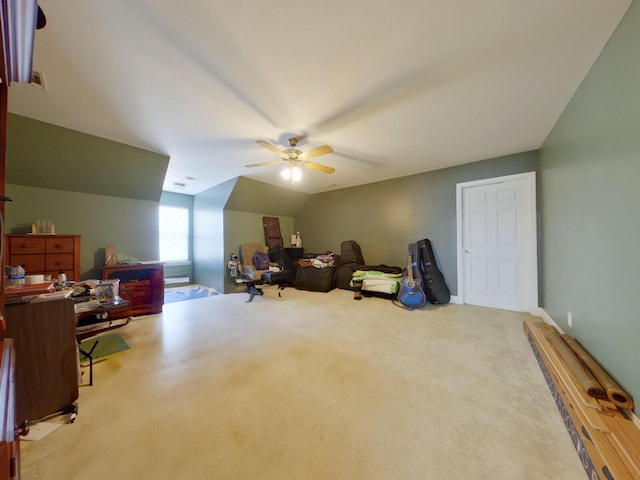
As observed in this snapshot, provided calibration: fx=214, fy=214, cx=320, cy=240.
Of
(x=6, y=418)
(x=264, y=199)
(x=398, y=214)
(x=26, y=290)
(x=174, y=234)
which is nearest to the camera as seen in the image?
(x=6, y=418)

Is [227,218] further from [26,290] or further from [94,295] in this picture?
[26,290]

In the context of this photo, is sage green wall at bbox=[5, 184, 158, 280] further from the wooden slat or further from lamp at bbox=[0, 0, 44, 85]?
the wooden slat

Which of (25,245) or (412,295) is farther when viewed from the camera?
(412,295)

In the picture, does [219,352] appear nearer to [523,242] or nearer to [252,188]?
[252,188]

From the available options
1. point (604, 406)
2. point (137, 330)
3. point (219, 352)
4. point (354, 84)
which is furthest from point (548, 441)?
point (137, 330)

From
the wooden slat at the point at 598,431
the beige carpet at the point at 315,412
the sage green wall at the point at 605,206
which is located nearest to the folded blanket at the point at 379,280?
the beige carpet at the point at 315,412

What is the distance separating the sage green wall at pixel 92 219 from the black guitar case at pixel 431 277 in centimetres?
491

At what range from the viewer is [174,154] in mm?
3277

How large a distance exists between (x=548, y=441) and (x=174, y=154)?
478 centimetres

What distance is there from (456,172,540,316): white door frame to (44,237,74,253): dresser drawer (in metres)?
5.92

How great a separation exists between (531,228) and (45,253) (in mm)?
6632

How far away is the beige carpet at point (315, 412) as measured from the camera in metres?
1.09

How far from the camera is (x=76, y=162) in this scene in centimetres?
289

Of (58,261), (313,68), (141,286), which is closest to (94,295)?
(58,261)
